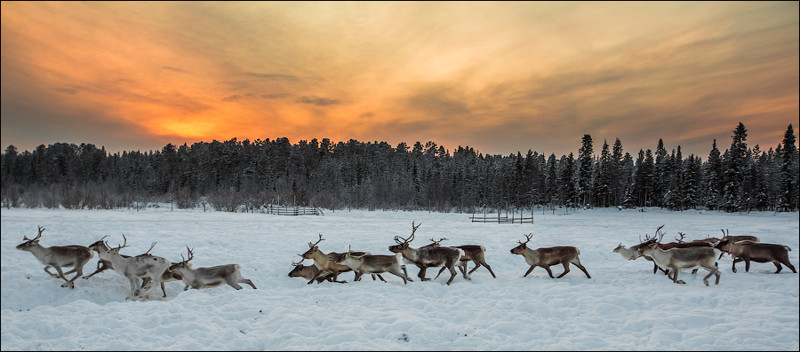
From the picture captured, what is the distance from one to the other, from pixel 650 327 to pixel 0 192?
1161cm

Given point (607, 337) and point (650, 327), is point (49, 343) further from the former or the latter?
point (650, 327)

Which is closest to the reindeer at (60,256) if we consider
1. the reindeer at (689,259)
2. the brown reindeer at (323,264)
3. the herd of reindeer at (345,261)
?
the herd of reindeer at (345,261)

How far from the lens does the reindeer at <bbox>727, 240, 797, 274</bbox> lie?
13359mm

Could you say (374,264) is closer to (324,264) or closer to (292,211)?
(324,264)

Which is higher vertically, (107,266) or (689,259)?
(689,259)

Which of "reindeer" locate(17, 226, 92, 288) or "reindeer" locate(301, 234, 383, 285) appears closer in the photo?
"reindeer" locate(17, 226, 92, 288)

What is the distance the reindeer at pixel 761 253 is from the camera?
13359 millimetres

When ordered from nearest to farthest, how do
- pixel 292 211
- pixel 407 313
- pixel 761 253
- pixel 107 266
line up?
pixel 407 313 < pixel 107 266 < pixel 761 253 < pixel 292 211

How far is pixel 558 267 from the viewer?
16516mm

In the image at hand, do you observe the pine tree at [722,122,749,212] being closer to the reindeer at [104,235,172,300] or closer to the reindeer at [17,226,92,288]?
the reindeer at [104,235,172,300]

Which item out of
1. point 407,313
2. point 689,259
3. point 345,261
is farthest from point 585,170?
point 407,313

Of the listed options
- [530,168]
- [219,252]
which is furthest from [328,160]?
[219,252]

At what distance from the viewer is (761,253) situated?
13.6 meters

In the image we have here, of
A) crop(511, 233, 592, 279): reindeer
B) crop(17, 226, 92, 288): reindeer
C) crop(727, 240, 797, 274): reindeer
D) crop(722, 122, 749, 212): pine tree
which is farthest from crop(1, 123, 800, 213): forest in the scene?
crop(727, 240, 797, 274): reindeer
